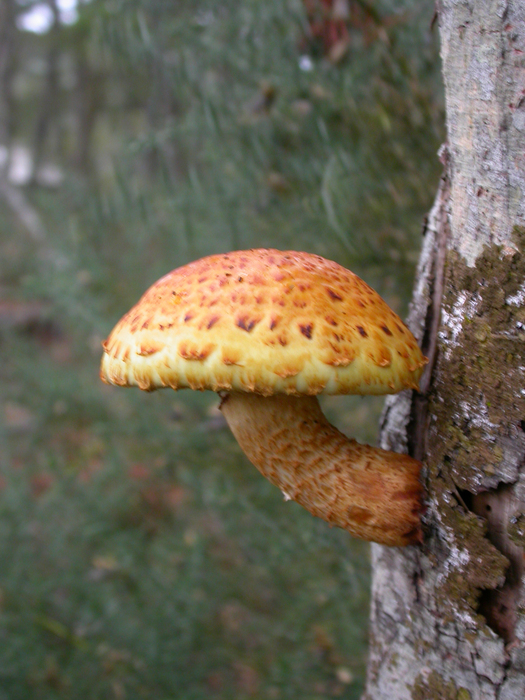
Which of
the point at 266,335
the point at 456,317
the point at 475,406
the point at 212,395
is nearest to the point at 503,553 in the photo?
the point at 475,406

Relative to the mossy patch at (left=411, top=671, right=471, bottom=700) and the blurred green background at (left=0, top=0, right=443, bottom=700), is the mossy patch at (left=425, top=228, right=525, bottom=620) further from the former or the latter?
the blurred green background at (left=0, top=0, right=443, bottom=700)

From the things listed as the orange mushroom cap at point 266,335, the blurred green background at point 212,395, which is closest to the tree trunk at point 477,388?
the orange mushroom cap at point 266,335

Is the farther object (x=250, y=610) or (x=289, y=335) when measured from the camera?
(x=250, y=610)

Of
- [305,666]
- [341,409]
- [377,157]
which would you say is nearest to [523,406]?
[377,157]

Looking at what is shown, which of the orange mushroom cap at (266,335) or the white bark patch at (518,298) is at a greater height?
the white bark patch at (518,298)

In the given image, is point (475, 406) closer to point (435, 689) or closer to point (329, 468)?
point (329, 468)

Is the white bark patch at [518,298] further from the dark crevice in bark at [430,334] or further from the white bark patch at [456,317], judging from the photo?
the dark crevice in bark at [430,334]

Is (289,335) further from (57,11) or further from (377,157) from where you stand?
(57,11)
